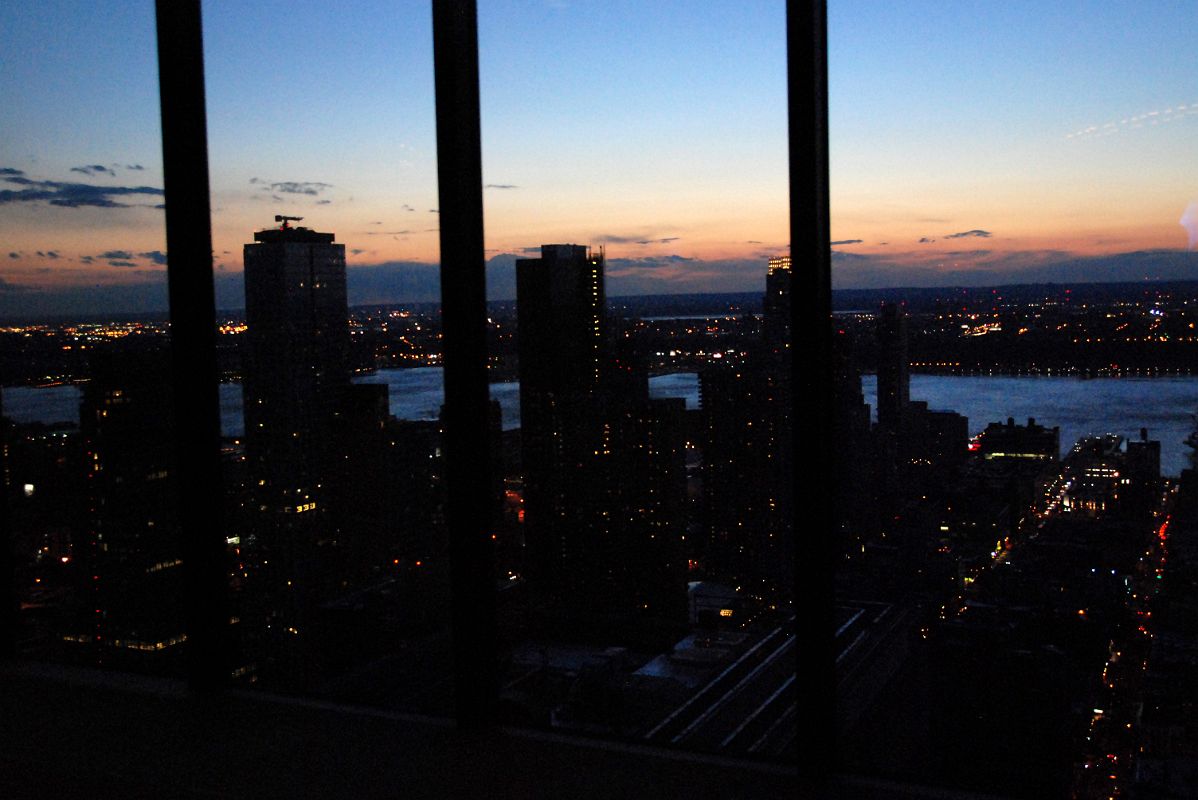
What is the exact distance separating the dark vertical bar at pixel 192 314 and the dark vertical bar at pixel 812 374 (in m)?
1.73

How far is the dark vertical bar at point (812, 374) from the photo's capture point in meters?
1.90

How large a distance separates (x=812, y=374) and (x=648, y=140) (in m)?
1.28

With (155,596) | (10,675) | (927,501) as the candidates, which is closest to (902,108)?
(927,501)

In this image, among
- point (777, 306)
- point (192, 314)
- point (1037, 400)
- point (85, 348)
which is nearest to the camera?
point (777, 306)

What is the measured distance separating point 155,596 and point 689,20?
2679 millimetres

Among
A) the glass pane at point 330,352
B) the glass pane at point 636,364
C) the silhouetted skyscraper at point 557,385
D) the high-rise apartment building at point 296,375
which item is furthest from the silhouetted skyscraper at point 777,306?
the high-rise apartment building at point 296,375

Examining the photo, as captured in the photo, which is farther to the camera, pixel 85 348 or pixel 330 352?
pixel 85 348

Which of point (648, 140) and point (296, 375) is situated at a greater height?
point (648, 140)

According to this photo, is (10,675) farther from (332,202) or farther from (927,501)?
(927,501)

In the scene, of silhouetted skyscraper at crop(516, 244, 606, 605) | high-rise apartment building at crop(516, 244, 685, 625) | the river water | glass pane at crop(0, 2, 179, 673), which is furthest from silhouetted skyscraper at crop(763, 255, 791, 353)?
glass pane at crop(0, 2, 179, 673)

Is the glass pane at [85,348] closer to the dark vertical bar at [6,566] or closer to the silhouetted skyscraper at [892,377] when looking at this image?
the dark vertical bar at [6,566]

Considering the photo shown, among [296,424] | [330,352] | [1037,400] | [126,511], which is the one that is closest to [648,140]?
[330,352]

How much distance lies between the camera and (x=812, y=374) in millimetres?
1929

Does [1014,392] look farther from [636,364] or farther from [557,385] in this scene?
[557,385]
